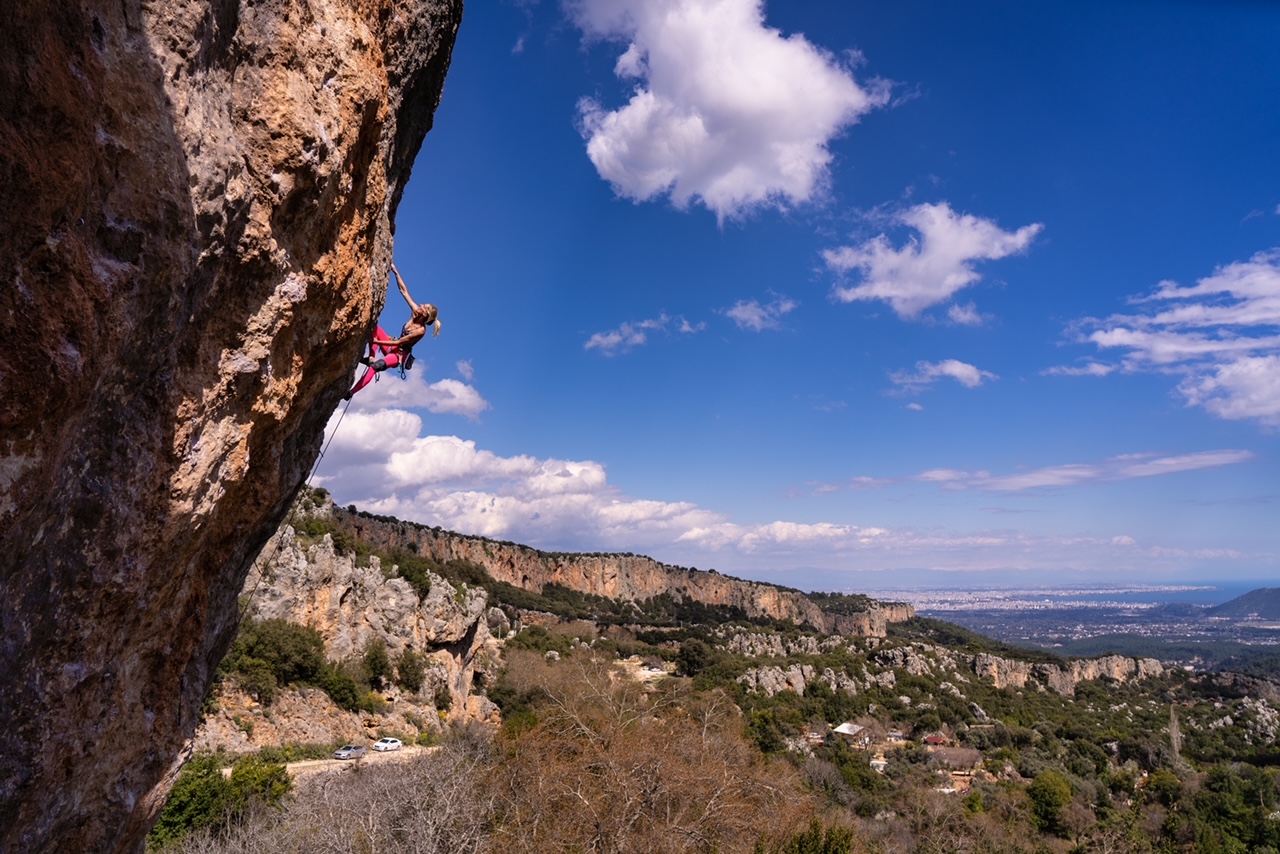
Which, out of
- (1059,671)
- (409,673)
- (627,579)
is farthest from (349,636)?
(1059,671)

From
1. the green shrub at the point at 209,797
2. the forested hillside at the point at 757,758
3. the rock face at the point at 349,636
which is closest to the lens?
the forested hillside at the point at 757,758

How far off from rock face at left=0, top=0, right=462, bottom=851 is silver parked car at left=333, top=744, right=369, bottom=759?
2021 cm

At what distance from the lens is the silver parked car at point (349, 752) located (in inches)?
869

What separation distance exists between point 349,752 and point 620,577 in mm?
70119

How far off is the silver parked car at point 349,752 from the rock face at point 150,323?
20.2 meters

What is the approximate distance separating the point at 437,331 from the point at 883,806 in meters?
30.2

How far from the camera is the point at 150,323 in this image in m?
3.13

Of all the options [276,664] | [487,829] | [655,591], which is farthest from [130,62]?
[655,591]

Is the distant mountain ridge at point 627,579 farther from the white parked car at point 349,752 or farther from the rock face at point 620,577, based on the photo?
the white parked car at point 349,752

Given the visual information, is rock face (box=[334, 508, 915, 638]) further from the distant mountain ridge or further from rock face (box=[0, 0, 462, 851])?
rock face (box=[0, 0, 462, 851])

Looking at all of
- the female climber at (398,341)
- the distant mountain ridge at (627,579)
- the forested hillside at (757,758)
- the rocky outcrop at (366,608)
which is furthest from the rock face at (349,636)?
the distant mountain ridge at (627,579)

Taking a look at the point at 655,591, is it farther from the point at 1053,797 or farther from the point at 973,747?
the point at 1053,797

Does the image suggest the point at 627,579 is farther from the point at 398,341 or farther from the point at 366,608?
the point at 398,341

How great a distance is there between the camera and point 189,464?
363 centimetres
